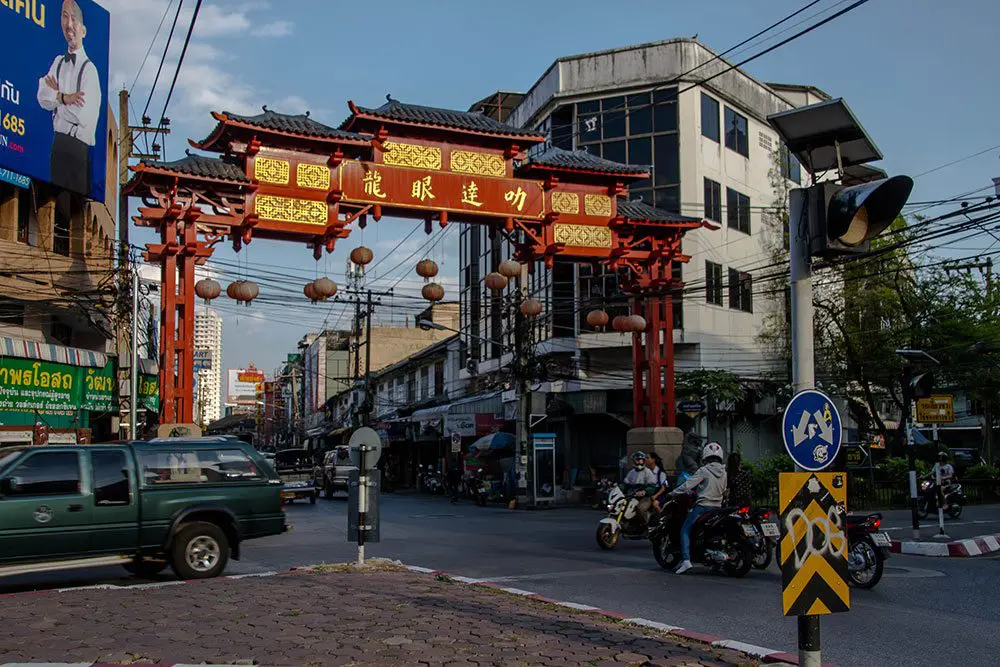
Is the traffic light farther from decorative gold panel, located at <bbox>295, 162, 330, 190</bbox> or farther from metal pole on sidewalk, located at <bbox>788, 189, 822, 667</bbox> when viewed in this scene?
decorative gold panel, located at <bbox>295, 162, 330, 190</bbox>

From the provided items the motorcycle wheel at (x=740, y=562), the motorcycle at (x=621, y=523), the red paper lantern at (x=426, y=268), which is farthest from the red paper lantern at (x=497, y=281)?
the motorcycle wheel at (x=740, y=562)

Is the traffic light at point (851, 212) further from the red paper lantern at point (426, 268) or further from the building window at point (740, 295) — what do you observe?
the building window at point (740, 295)

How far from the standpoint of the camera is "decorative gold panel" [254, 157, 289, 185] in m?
20.2

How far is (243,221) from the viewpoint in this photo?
65.7 feet

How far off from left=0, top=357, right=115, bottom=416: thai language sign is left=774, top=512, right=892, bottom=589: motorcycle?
20517 mm

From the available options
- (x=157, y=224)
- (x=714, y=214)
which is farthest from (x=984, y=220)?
(x=714, y=214)

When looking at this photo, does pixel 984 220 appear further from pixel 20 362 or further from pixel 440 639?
pixel 20 362

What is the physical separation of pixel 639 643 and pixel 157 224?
53.1ft

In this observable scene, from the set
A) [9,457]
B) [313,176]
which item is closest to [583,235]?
[313,176]

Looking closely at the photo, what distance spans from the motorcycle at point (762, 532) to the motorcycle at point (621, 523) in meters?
3.47

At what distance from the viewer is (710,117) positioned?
115ft

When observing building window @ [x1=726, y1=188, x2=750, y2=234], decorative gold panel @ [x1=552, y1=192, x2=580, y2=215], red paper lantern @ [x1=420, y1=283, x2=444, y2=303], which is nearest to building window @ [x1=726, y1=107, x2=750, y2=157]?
building window @ [x1=726, y1=188, x2=750, y2=234]

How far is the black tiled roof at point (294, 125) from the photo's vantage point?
20.0m

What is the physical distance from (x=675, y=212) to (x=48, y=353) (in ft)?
68.1
